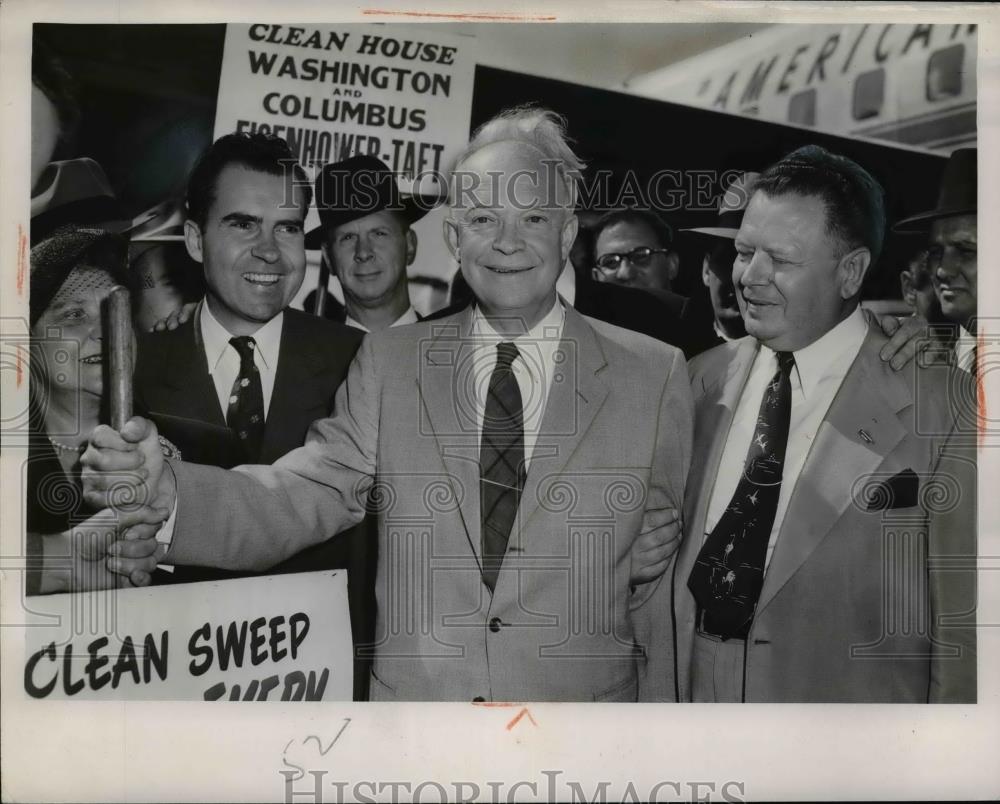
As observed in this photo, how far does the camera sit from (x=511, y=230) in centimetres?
312

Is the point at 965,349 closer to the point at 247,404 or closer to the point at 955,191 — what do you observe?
the point at 955,191

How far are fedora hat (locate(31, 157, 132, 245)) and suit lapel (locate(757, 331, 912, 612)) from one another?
244 cm

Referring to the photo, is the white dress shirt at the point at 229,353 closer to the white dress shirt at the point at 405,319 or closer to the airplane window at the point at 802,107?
the white dress shirt at the point at 405,319

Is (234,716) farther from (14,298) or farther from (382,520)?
(14,298)

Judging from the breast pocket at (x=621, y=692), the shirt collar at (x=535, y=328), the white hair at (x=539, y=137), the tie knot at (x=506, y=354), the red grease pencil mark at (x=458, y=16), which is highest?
the red grease pencil mark at (x=458, y=16)

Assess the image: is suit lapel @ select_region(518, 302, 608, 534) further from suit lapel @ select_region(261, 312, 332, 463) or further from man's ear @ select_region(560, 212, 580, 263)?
suit lapel @ select_region(261, 312, 332, 463)

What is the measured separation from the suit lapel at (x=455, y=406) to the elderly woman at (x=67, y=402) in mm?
1087

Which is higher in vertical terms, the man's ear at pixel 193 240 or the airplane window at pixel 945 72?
the airplane window at pixel 945 72

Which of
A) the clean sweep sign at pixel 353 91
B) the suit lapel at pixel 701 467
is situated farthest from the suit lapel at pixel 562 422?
the clean sweep sign at pixel 353 91

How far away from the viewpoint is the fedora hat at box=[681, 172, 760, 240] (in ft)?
10.3

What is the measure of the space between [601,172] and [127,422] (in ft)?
5.91

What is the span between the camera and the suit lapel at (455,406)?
3.10 m

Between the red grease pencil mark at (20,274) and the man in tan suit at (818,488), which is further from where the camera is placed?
the red grease pencil mark at (20,274)


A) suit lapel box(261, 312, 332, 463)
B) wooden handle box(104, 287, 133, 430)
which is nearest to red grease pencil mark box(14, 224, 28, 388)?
wooden handle box(104, 287, 133, 430)
